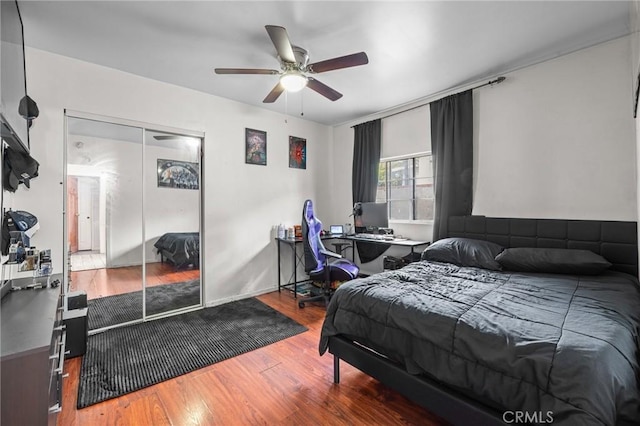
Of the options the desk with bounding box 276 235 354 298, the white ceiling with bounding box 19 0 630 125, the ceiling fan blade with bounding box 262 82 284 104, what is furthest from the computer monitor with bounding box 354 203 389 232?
the ceiling fan blade with bounding box 262 82 284 104

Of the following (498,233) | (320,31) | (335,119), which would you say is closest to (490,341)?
(498,233)

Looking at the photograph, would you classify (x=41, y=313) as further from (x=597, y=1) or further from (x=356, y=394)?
(x=597, y=1)

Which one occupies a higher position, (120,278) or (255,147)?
(255,147)

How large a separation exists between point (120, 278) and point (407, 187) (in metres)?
4.00

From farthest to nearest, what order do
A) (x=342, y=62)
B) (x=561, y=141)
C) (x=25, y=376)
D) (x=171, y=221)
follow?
(x=171, y=221) < (x=561, y=141) < (x=342, y=62) < (x=25, y=376)

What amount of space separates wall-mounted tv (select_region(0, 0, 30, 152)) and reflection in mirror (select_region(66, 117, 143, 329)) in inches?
36.0

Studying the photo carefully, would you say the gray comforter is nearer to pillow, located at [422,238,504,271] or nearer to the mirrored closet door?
pillow, located at [422,238,504,271]

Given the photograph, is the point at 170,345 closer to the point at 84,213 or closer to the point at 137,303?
the point at 137,303

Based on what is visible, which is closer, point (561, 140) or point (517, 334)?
point (517, 334)

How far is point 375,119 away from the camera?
4.57m

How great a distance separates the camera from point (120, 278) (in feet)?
10.8

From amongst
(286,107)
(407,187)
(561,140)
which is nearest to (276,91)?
(286,107)

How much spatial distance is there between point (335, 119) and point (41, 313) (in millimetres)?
4404

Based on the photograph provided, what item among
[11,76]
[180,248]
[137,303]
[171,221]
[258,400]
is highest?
[11,76]
